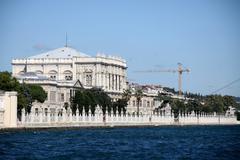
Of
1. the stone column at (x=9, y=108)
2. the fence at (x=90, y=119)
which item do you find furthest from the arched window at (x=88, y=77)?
the stone column at (x=9, y=108)

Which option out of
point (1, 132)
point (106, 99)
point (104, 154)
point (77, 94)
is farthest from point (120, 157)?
point (106, 99)

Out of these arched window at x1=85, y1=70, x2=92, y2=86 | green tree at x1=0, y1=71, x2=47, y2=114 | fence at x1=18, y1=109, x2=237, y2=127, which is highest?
arched window at x1=85, y1=70, x2=92, y2=86

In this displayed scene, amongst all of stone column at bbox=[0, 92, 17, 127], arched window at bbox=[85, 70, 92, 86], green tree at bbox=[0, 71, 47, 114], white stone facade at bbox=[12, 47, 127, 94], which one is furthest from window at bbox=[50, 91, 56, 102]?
stone column at bbox=[0, 92, 17, 127]

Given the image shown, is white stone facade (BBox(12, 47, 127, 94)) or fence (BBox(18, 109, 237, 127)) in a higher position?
white stone facade (BBox(12, 47, 127, 94))

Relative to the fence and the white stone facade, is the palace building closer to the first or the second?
the white stone facade

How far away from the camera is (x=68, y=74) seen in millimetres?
197125

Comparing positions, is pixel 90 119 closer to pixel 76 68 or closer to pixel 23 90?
pixel 23 90

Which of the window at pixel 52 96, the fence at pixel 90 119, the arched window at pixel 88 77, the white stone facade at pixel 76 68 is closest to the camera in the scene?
the fence at pixel 90 119

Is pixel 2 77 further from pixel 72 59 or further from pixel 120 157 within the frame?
pixel 72 59

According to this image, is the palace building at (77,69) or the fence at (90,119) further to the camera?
the palace building at (77,69)

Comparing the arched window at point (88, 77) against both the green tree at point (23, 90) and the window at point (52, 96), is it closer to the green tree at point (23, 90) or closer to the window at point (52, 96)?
the window at point (52, 96)

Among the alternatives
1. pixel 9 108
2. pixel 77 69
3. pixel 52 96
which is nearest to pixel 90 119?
pixel 52 96

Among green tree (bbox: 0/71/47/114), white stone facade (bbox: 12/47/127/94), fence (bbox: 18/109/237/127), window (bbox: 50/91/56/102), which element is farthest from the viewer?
white stone facade (bbox: 12/47/127/94)

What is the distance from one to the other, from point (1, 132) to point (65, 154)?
3266 cm
